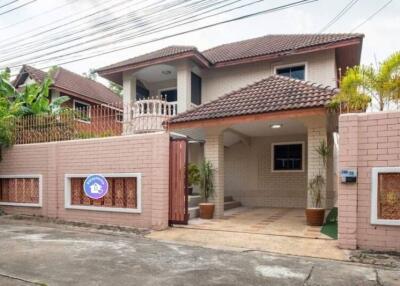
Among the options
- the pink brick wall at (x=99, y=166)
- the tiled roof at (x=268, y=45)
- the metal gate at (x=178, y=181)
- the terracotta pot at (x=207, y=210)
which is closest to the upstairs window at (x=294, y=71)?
the tiled roof at (x=268, y=45)

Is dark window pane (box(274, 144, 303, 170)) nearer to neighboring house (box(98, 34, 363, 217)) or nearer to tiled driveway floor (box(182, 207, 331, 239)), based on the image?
neighboring house (box(98, 34, 363, 217))

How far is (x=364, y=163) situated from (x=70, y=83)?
1890 cm

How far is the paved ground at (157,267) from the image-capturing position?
15.7ft

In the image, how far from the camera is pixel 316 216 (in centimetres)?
866

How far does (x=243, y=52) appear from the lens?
1603cm

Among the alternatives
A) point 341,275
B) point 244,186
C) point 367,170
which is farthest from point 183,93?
point 341,275

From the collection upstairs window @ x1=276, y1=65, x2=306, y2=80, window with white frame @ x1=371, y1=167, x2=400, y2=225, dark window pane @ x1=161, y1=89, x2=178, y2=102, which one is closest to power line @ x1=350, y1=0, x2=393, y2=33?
upstairs window @ x1=276, y1=65, x2=306, y2=80

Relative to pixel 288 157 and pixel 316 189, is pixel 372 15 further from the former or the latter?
pixel 316 189

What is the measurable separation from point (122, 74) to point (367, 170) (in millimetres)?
13131

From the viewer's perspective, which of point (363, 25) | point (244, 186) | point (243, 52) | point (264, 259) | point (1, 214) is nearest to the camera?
point (264, 259)

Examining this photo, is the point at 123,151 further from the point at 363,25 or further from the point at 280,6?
the point at 363,25

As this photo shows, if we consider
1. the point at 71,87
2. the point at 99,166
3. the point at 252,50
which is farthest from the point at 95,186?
the point at 71,87

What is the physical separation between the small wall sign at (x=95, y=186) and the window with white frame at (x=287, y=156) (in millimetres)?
7383

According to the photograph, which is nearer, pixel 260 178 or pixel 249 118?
pixel 249 118
